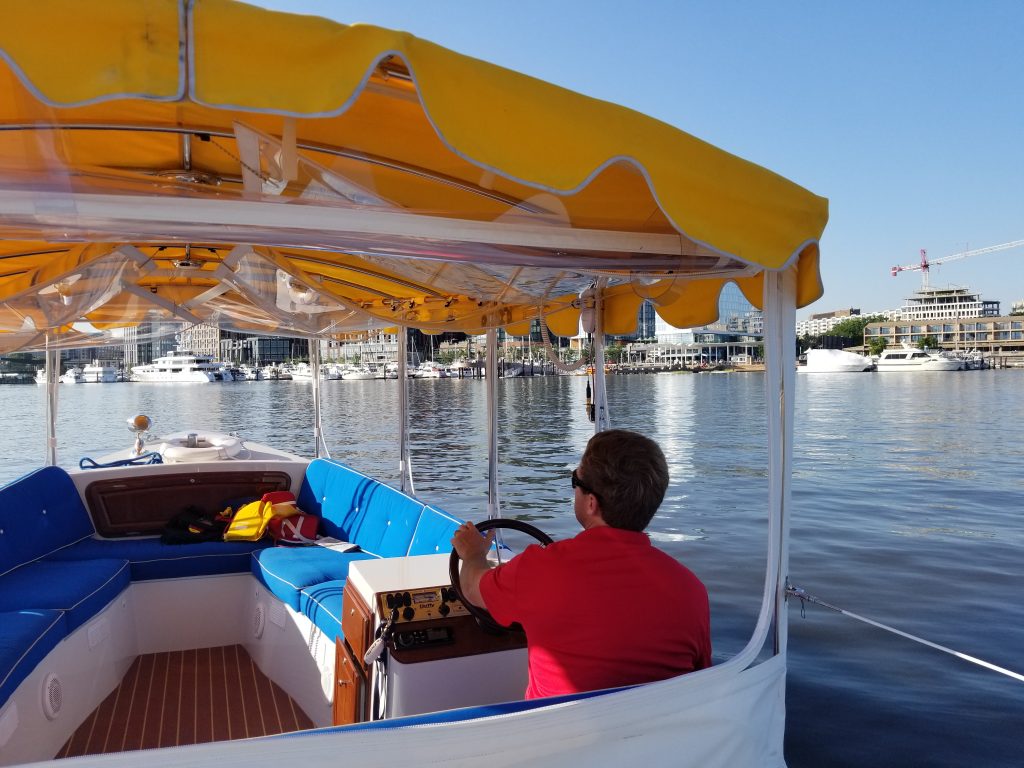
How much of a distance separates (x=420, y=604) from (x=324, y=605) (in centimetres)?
113

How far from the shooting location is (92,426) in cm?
2731

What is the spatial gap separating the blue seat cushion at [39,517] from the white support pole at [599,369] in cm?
310

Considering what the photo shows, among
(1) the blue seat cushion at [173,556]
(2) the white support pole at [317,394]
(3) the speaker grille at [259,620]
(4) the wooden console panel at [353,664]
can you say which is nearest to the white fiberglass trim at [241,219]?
(4) the wooden console panel at [353,664]

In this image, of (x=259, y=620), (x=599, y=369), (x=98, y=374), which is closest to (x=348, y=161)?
(x=599, y=369)

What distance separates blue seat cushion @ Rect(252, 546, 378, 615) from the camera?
12.1ft

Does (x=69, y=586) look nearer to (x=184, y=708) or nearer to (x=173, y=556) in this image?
(x=173, y=556)

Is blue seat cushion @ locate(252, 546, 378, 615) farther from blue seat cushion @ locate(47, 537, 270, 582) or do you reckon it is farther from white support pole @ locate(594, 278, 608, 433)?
white support pole @ locate(594, 278, 608, 433)

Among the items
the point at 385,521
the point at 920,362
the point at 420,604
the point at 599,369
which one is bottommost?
the point at 385,521

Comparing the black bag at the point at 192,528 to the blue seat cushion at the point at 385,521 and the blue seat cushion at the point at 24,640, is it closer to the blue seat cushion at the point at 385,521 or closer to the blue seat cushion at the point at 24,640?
the blue seat cushion at the point at 385,521

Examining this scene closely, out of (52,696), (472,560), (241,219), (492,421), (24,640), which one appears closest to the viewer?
(241,219)

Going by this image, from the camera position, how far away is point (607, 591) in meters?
1.67

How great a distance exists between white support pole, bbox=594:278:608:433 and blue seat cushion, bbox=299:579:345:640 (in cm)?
147

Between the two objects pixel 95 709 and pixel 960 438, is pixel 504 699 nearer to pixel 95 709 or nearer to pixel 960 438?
pixel 95 709

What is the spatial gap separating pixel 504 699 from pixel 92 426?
95.8 feet
